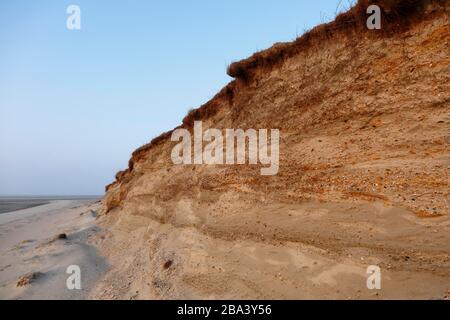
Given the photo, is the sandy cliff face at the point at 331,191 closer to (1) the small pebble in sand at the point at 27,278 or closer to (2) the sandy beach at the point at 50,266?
(2) the sandy beach at the point at 50,266

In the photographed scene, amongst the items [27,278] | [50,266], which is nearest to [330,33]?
[27,278]

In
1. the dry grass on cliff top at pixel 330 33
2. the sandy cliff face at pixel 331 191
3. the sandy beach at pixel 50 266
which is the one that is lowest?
the sandy beach at pixel 50 266

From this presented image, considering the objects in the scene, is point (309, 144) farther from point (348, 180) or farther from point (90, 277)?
point (90, 277)

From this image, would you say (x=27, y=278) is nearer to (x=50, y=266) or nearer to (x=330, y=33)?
(x=50, y=266)

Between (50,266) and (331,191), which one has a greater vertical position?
(331,191)

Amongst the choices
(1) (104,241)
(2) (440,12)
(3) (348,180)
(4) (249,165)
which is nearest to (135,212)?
(1) (104,241)

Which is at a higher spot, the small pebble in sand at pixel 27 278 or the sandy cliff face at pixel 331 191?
the sandy cliff face at pixel 331 191

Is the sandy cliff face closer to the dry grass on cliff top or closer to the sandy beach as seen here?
the dry grass on cliff top

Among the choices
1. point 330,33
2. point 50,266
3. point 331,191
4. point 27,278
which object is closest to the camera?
point 331,191

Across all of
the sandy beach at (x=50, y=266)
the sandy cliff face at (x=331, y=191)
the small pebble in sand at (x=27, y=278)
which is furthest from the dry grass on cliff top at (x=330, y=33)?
the small pebble in sand at (x=27, y=278)

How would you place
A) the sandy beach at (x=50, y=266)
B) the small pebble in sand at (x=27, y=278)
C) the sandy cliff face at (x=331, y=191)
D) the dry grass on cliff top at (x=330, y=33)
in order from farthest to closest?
the small pebble in sand at (x=27, y=278)
the sandy beach at (x=50, y=266)
the dry grass on cliff top at (x=330, y=33)
the sandy cliff face at (x=331, y=191)
